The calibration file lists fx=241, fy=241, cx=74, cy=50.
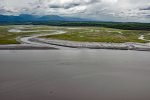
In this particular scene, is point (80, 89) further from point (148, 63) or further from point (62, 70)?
point (148, 63)

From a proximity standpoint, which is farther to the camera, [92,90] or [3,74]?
[3,74]

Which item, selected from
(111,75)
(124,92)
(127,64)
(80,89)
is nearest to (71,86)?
(80,89)

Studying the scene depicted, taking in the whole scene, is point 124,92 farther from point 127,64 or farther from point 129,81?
point 127,64

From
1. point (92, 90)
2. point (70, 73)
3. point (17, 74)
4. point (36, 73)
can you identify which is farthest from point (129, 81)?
point (17, 74)

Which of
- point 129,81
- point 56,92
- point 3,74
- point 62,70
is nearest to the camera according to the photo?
point 56,92

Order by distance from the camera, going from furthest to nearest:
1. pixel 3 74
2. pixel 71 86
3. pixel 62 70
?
pixel 62 70 → pixel 3 74 → pixel 71 86

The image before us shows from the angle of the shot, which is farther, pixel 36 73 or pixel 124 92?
pixel 36 73
